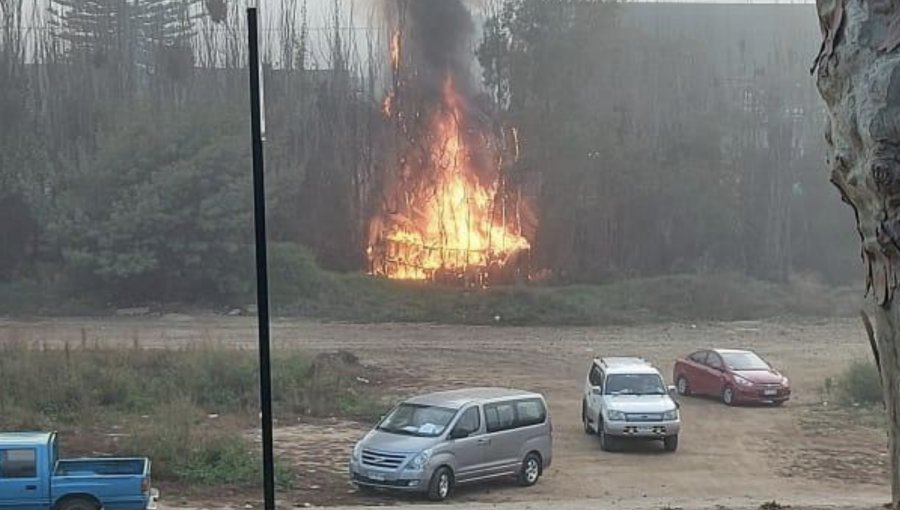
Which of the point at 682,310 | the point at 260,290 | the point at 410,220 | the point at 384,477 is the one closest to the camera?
the point at 260,290

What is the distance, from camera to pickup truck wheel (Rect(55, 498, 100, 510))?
5480 mm

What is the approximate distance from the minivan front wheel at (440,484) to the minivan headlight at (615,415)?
1314 mm

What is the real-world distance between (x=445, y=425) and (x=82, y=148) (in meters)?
5.33

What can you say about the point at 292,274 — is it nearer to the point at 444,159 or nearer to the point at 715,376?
the point at 444,159

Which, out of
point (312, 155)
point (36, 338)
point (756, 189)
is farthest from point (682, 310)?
point (36, 338)

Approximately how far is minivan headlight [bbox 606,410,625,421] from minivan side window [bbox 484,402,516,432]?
746 millimetres

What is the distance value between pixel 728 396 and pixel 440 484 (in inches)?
104

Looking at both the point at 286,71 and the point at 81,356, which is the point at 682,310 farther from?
the point at 81,356

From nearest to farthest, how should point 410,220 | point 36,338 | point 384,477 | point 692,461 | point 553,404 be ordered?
1. point 384,477
2. point 692,461
3. point 553,404
4. point 36,338
5. point 410,220

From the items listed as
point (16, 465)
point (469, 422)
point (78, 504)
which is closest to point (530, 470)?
point (469, 422)

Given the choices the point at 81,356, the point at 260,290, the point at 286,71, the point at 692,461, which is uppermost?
the point at 286,71

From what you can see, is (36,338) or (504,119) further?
(504,119)

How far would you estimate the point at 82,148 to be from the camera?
10305mm

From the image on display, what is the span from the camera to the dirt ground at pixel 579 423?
6.66 metres
